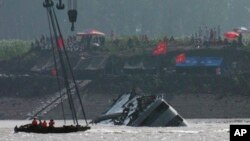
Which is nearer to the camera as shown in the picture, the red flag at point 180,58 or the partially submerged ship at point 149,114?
the partially submerged ship at point 149,114


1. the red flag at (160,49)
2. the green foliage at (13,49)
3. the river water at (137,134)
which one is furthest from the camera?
the green foliage at (13,49)

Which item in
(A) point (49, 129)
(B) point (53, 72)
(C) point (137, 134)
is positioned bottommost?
(B) point (53, 72)

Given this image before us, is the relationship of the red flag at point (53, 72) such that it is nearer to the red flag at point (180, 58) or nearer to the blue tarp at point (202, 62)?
the red flag at point (180, 58)

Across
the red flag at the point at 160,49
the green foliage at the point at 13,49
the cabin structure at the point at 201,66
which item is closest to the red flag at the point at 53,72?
the green foliage at the point at 13,49

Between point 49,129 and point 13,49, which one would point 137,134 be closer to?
point 49,129

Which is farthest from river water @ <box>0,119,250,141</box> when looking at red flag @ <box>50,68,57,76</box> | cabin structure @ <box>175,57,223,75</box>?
red flag @ <box>50,68,57,76</box>

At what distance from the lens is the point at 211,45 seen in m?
146

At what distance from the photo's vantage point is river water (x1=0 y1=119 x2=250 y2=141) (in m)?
96.9

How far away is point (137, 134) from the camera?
102 m

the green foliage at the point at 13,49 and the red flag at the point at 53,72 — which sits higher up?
the green foliage at the point at 13,49

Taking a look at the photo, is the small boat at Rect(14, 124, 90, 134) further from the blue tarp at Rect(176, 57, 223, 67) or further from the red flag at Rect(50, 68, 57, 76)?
the red flag at Rect(50, 68, 57, 76)

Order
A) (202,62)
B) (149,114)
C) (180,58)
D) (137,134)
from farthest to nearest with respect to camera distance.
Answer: (180,58), (202,62), (149,114), (137,134)

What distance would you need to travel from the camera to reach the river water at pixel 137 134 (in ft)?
318

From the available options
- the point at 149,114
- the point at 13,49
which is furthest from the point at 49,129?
the point at 13,49
